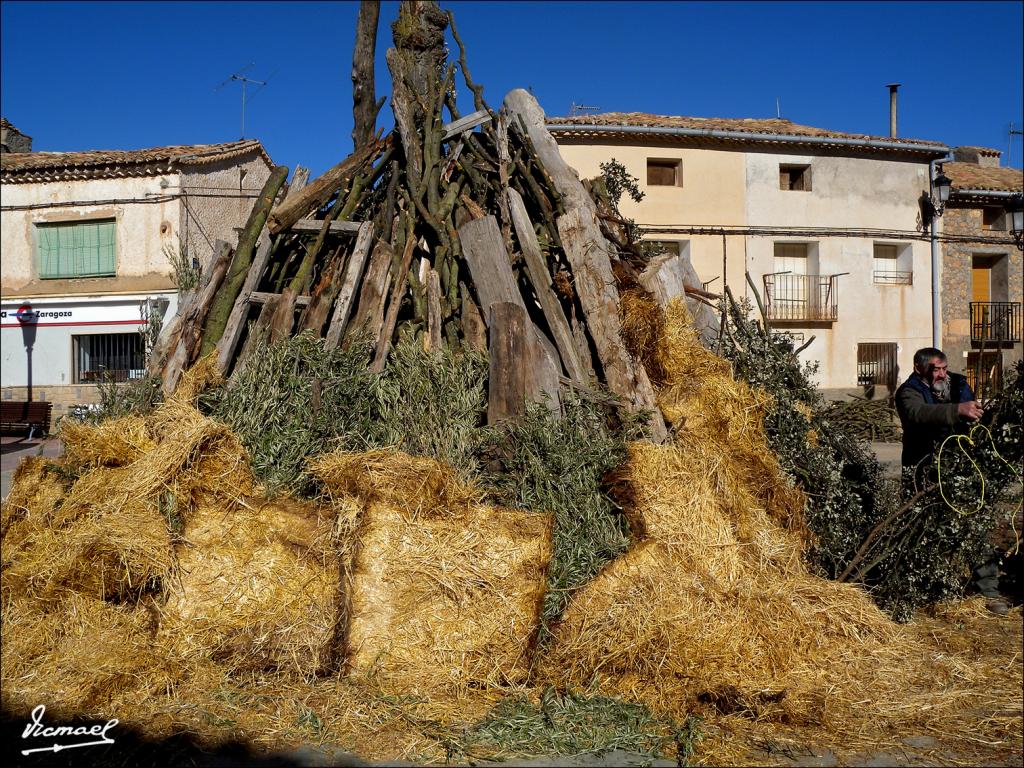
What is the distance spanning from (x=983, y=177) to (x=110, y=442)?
26.8 m

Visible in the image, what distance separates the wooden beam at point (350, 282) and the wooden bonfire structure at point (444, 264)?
14 millimetres

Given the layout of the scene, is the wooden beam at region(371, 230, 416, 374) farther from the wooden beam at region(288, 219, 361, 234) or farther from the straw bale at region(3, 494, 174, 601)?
the straw bale at region(3, 494, 174, 601)

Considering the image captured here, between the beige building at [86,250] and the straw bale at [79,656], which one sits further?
the beige building at [86,250]

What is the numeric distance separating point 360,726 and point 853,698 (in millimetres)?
2317

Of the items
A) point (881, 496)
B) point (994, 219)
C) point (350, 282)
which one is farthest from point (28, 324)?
point (994, 219)

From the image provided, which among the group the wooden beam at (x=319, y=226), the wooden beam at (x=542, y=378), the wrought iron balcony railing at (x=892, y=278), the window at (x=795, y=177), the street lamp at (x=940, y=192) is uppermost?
the window at (x=795, y=177)

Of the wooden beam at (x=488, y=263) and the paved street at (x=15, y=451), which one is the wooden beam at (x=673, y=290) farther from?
the paved street at (x=15, y=451)

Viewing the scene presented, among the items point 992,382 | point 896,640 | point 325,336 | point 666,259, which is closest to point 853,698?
point 896,640

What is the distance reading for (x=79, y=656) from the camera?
3.96m

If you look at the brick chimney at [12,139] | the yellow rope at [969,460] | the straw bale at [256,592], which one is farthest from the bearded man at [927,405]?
the brick chimney at [12,139]

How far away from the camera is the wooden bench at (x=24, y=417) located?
1714cm

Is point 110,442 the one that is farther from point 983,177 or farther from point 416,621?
point 983,177

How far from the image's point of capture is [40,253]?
20.3m

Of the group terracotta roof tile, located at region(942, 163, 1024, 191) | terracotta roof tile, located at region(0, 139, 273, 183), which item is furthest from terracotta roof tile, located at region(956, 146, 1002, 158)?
terracotta roof tile, located at region(0, 139, 273, 183)
